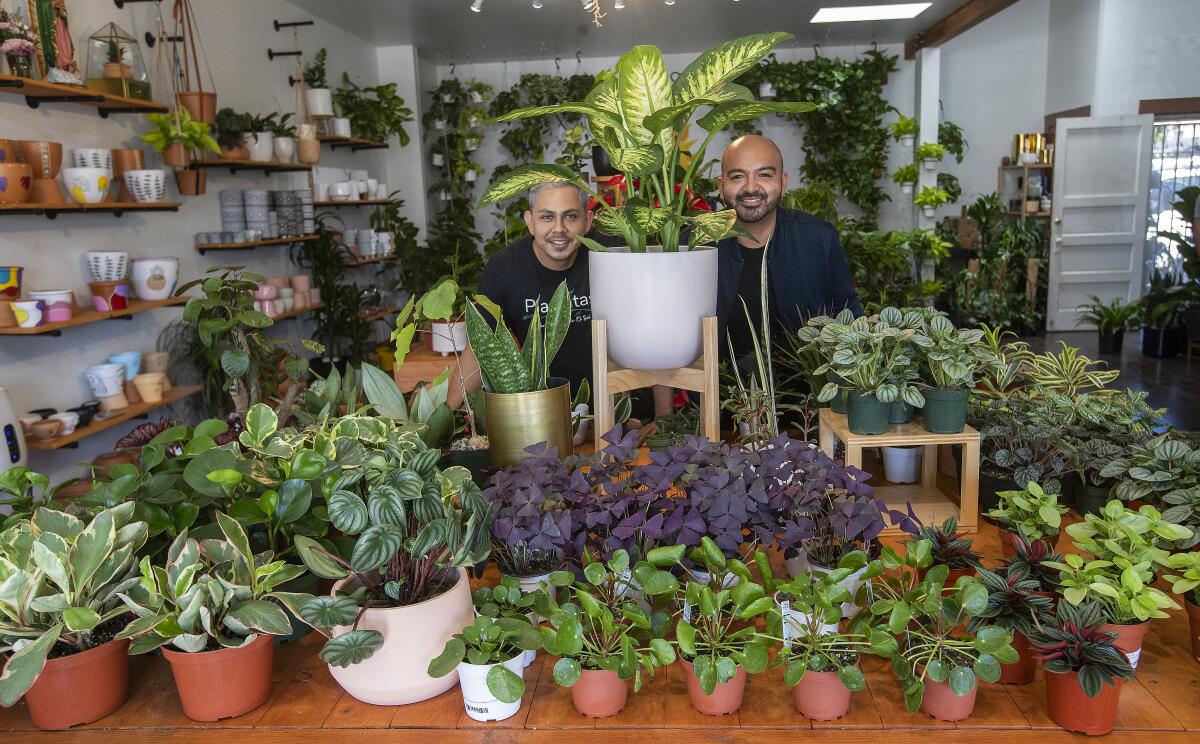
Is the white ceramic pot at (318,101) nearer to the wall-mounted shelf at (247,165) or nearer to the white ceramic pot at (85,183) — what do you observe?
the wall-mounted shelf at (247,165)

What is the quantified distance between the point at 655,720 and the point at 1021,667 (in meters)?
0.48

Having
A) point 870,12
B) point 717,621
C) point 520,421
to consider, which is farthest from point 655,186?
point 870,12

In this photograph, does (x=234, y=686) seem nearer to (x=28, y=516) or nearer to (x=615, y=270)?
(x=28, y=516)

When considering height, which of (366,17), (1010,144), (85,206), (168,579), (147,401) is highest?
(366,17)

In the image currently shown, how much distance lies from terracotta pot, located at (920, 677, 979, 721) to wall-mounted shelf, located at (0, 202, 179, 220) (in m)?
3.24

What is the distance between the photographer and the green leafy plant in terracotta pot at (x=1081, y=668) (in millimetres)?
939

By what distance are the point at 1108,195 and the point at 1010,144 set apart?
1.42 meters

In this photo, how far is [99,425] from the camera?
3.33 metres

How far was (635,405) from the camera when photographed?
2.32m

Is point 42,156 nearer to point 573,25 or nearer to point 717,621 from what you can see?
point 717,621

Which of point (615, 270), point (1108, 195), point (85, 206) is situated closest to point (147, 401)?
point (85, 206)

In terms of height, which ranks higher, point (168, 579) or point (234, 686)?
point (168, 579)

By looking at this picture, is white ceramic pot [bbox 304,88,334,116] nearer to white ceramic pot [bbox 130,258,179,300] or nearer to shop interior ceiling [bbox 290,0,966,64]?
shop interior ceiling [bbox 290,0,966,64]

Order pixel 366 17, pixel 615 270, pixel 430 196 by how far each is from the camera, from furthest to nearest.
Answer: pixel 430 196 < pixel 366 17 < pixel 615 270
